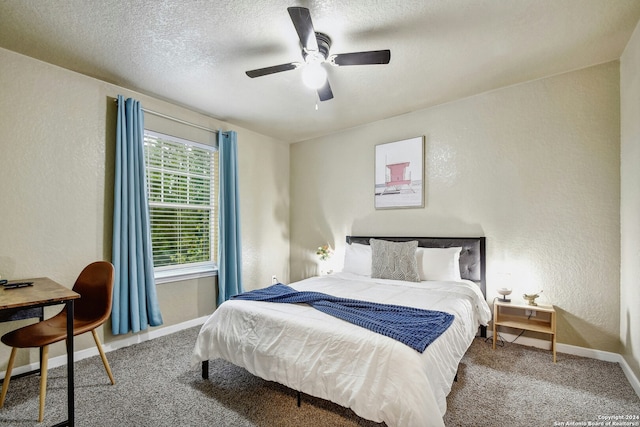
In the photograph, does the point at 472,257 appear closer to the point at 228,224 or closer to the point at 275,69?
the point at 275,69

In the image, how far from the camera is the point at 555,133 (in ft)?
9.61

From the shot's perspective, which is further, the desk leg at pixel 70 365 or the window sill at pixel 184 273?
the window sill at pixel 184 273

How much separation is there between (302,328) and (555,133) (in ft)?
10.1

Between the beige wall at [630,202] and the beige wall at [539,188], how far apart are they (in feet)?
0.34

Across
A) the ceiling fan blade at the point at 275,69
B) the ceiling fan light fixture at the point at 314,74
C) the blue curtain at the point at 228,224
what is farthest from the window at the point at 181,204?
the ceiling fan light fixture at the point at 314,74

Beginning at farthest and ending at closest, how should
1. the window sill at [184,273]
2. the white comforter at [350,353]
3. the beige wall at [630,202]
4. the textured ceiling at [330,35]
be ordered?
the window sill at [184,273]
the beige wall at [630,202]
the textured ceiling at [330,35]
the white comforter at [350,353]

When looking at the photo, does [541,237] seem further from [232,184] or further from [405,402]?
[232,184]

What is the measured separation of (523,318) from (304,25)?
331cm

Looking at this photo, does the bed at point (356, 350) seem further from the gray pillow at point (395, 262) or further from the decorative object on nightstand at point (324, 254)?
the decorative object on nightstand at point (324, 254)

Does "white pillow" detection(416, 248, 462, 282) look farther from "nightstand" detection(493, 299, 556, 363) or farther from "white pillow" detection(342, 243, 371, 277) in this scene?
"white pillow" detection(342, 243, 371, 277)

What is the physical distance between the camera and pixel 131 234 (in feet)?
9.85

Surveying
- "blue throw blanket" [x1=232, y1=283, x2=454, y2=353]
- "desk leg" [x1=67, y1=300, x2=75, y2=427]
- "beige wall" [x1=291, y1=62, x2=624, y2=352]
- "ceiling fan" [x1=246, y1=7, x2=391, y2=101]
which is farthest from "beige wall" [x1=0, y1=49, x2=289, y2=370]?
"beige wall" [x1=291, y1=62, x2=624, y2=352]

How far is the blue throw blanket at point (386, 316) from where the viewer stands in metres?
1.70

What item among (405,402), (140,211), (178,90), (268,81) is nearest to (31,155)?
(140,211)
